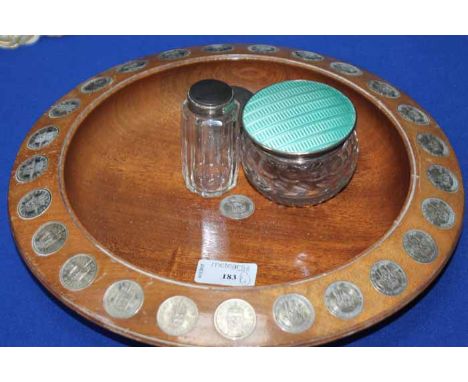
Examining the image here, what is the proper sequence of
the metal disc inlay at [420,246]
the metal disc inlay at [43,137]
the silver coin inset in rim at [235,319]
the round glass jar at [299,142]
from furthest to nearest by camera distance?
the metal disc inlay at [43,137], the round glass jar at [299,142], the metal disc inlay at [420,246], the silver coin inset in rim at [235,319]

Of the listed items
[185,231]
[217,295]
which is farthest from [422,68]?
[217,295]

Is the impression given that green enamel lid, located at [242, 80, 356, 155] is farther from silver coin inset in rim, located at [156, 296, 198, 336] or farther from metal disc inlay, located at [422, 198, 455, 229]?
silver coin inset in rim, located at [156, 296, 198, 336]

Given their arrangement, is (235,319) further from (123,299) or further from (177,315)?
(123,299)

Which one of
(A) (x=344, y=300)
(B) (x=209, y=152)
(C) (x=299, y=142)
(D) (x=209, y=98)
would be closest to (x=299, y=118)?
(C) (x=299, y=142)

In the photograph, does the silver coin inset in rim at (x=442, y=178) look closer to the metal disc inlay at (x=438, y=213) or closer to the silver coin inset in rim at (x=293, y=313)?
the metal disc inlay at (x=438, y=213)

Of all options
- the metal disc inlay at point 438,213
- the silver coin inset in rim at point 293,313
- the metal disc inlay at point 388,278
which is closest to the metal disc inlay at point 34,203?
the silver coin inset in rim at point 293,313

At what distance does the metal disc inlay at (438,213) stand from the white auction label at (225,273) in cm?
38

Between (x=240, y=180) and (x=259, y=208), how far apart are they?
117 millimetres

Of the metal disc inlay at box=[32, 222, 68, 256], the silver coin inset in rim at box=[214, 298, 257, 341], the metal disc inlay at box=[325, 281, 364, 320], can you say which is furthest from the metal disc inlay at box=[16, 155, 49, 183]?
the metal disc inlay at box=[325, 281, 364, 320]

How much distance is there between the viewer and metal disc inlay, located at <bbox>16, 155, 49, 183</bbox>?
130cm

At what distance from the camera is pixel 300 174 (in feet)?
4.31

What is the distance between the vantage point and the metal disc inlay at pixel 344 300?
1041 mm

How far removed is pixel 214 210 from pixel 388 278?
0.48m

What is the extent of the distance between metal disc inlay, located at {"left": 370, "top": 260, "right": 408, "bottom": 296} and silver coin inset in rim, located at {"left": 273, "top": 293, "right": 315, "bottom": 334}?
0.14 m
